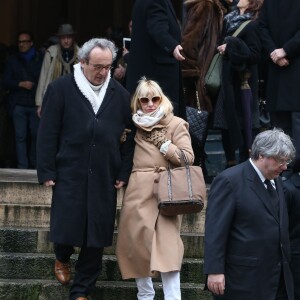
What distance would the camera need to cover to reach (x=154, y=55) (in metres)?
10.5

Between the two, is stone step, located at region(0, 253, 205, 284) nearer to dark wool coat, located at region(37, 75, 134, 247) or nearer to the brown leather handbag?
dark wool coat, located at region(37, 75, 134, 247)

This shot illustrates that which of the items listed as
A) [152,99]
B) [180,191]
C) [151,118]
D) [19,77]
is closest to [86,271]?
[180,191]

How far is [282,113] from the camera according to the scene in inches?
410

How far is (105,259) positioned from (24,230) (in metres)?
0.73

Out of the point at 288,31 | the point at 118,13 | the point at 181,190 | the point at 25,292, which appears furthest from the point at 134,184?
the point at 118,13

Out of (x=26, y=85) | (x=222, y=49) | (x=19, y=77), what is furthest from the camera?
(x=19, y=77)

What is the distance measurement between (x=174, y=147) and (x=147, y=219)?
1.81 feet

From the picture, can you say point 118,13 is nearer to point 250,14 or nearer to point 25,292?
point 250,14

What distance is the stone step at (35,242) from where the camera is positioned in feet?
34.0

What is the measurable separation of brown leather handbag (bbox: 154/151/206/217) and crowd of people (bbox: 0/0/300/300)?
0.54 feet

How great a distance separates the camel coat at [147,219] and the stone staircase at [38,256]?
52 centimetres

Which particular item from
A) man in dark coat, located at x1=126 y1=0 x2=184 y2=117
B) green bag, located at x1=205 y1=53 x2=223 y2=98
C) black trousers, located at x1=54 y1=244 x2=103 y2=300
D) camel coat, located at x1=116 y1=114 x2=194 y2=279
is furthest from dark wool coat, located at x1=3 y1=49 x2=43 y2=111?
black trousers, located at x1=54 y1=244 x2=103 y2=300

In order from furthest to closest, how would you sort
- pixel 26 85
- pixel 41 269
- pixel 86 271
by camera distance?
1. pixel 26 85
2. pixel 41 269
3. pixel 86 271

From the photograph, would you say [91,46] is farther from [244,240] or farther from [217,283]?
[217,283]
